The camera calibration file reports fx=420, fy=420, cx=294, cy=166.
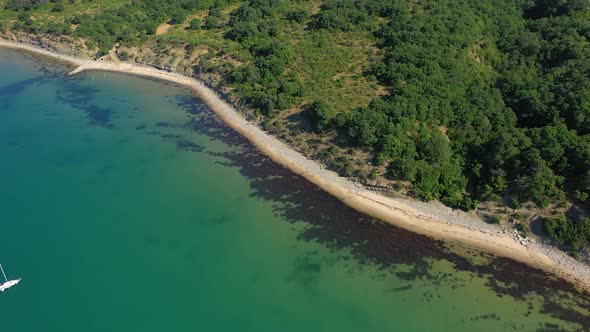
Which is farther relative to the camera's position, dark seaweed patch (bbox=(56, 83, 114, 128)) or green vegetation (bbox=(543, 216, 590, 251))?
dark seaweed patch (bbox=(56, 83, 114, 128))

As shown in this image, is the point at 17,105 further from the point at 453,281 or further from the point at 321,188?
the point at 453,281

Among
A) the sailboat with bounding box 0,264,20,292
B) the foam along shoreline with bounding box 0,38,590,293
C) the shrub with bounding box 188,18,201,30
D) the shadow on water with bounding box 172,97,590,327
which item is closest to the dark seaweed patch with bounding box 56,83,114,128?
the foam along shoreline with bounding box 0,38,590,293

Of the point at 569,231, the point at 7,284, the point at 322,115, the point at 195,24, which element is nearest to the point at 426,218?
the point at 569,231

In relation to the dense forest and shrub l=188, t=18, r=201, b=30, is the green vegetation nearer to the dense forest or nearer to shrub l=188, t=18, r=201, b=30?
the dense forest

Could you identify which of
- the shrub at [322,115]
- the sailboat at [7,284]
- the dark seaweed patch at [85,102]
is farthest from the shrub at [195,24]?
the sailboat at [7,284]

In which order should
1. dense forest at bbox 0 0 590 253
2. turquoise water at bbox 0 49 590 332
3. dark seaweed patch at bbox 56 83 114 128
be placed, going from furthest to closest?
dark seaweed patch at bbox 56 83 114 128
dense forest at bbox 0 0 590 253
turquoise water at bbox 0 49 590 332

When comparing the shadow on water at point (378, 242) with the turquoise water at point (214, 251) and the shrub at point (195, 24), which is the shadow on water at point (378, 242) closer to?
the turquoise water at point (214, 251)
